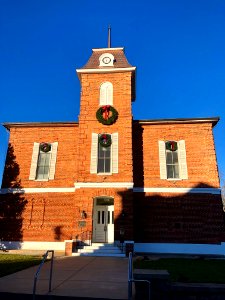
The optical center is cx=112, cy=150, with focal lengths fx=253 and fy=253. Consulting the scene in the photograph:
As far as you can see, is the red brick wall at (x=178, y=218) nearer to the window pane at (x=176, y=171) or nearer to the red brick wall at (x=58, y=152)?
the window pane at (x=176, y=171)

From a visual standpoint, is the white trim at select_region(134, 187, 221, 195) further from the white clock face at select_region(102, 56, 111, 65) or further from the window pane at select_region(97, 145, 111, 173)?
the white clock face at select_region(102, 56, 111, 65)

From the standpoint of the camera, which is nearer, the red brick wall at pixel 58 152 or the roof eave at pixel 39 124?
the red brick wall at pixel 58 152

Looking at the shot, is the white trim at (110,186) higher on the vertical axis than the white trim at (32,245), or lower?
higher

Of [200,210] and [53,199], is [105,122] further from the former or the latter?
[200,210]

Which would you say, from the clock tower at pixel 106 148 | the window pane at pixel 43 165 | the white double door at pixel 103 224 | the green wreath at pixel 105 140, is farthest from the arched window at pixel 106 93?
the white double door at pixel 103 224

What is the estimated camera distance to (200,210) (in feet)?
55.0


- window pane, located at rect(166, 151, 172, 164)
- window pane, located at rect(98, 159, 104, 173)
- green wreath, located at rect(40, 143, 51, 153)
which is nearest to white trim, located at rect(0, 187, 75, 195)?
window pane, located at rect(98, 159, 104, 173)

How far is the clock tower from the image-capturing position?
16.2 m

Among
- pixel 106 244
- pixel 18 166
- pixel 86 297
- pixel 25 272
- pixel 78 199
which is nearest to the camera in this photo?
pixel 86 297

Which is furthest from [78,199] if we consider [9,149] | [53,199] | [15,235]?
[9,149]

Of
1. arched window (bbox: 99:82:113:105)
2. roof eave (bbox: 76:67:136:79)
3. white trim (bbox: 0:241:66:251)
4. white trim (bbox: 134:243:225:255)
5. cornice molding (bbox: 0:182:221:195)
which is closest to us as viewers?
white trim (bbox: 134:243:225:255)

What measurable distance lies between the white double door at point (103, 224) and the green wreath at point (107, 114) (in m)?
5.97

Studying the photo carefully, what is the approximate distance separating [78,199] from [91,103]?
285 inches

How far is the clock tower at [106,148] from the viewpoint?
16234mm
